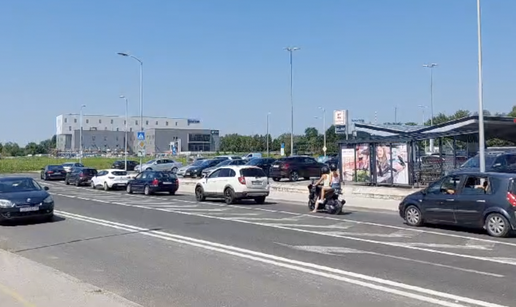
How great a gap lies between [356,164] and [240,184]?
852 centimetres

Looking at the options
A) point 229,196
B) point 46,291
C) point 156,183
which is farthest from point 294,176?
point 46,291

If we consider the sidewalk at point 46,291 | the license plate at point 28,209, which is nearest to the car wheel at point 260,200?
the license plate at point 28,209

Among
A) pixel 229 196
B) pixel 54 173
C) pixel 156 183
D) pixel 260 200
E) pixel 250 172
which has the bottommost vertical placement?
pixel 260 200

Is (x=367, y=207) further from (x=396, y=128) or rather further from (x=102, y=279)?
(x=102, y=279)

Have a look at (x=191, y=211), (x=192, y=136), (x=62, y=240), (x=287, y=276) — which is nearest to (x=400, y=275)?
(x=287, y=276)

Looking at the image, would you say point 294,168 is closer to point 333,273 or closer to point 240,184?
point 240,184

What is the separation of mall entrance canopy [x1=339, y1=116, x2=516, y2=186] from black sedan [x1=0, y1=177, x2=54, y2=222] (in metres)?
16.5

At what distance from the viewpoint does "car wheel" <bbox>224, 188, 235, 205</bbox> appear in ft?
80.1

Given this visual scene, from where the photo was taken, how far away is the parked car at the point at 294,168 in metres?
37.7

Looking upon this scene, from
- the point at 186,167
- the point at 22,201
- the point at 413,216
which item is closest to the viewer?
the point at 413,216

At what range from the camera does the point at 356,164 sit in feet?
99.4

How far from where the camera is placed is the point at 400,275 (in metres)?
9.06

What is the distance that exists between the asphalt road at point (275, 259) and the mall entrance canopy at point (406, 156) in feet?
30.6

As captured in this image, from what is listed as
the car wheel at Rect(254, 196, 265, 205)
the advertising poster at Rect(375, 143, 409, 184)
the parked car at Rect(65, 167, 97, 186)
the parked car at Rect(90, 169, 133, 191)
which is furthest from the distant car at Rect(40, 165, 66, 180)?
the advertising poster at Rect(375, 143, 409, 184)
